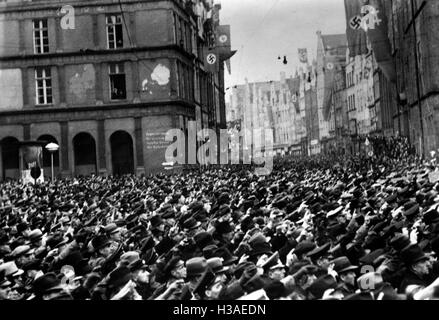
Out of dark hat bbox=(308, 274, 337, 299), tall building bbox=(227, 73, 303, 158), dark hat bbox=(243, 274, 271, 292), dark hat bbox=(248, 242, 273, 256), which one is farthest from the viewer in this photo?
tall building bbox=(227, 73, 303, 158)

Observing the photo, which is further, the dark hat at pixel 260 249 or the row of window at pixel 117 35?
the row of window at pixel 117 35

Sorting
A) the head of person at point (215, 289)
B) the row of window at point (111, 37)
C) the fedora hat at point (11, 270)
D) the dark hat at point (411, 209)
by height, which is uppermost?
the row of window at point (111, 37)

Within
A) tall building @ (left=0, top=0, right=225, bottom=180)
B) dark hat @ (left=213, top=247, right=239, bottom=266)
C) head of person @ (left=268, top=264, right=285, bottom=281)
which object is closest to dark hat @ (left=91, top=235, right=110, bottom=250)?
dark hat @ (left=213, top=247, right=239, bottom=266)

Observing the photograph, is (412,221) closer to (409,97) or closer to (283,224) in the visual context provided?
(283,224)

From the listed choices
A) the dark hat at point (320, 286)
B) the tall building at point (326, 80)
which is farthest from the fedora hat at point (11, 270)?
the tall building at point (326, 80)

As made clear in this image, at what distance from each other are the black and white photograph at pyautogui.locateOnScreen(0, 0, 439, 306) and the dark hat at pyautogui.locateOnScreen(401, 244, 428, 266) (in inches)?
0.6

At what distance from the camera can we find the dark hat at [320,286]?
682 centimetres

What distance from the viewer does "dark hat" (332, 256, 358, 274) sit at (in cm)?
747

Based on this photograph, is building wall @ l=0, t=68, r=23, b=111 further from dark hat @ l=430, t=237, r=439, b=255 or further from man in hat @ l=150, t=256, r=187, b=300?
dark hat @ l=430, t=237, r=439, b=255

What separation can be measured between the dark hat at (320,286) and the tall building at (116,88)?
23.4 meters

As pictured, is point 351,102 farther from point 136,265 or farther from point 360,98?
point 136,265

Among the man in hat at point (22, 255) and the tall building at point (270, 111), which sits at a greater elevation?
the tall building at point (270, 111)

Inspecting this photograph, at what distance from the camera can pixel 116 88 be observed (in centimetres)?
4278

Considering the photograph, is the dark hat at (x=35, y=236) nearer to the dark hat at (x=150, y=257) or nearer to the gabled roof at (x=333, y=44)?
the dark hat at (x=150, y=257)
